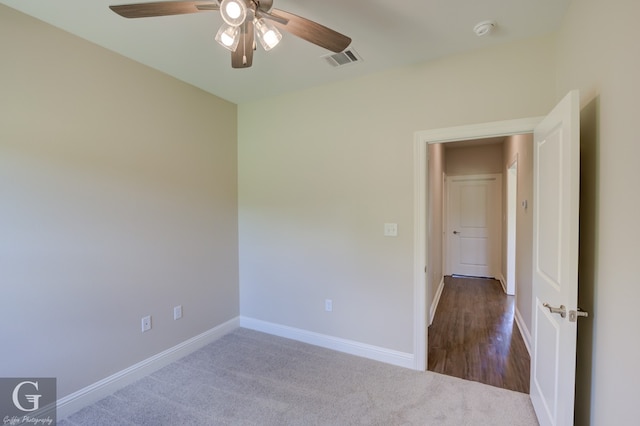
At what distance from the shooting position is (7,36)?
1.81 m

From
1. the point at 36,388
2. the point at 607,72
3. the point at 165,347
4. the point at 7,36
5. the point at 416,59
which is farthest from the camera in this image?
the point at 165,347

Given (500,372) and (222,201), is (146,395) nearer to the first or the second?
(222,201)

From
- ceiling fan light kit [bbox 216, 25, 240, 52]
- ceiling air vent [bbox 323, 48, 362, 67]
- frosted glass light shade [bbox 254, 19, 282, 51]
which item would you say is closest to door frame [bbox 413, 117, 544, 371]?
ceiling air vent [bbox 323, 48, 362, 67]

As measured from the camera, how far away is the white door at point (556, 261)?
4.60 ft

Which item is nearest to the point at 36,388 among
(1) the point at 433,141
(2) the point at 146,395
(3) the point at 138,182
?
(2) the point at 146,395

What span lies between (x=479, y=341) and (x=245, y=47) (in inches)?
137

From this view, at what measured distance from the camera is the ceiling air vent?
2.35m

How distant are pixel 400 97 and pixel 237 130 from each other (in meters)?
1.92

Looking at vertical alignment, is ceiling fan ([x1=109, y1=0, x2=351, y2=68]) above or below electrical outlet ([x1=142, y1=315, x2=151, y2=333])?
above

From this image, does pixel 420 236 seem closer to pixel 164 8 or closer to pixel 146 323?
pixel 164 8

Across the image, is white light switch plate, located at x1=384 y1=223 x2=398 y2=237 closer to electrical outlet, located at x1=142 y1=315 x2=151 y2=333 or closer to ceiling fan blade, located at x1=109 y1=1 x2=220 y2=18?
ceiling fan blade, located at x1=109 y1=1 x2=220 y2=18

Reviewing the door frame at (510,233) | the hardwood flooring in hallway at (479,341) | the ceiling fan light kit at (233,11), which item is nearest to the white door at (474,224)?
the door frame at (510,233)

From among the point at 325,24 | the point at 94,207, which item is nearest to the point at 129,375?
the point at 94,207

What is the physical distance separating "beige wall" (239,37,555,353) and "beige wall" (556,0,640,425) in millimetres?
637
